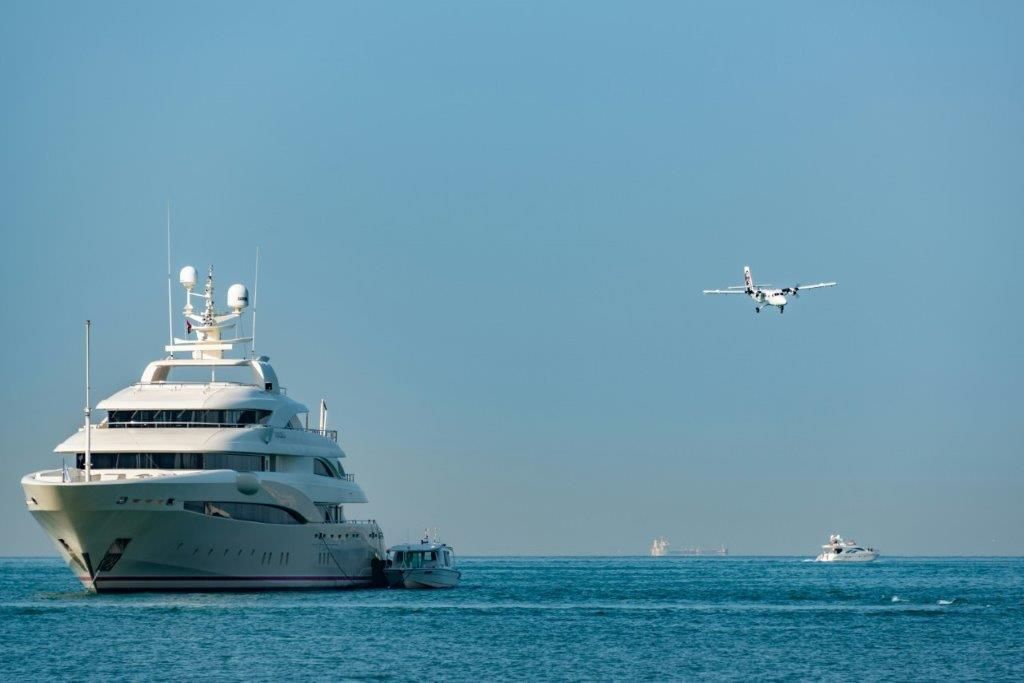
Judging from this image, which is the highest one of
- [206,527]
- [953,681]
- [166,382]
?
[166,382]

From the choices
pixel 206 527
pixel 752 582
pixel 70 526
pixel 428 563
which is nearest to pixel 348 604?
pixel 206 527

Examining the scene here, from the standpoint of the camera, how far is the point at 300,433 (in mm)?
92938

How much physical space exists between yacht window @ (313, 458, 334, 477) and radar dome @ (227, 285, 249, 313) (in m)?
9.86

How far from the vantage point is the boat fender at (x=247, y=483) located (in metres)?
84.6

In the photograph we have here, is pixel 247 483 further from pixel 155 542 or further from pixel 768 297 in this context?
pixel 768 297

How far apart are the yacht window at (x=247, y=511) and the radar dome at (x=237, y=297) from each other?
14.0 m

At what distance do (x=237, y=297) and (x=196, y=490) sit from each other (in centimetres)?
1750

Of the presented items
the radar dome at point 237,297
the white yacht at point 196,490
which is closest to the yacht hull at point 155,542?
the white yacht at point 196,490

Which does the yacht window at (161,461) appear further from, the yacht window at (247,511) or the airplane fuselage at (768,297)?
the airplane fuselage at (768,297)

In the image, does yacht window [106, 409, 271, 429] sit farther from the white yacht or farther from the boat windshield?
the boat windshield

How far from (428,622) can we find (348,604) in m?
8.22

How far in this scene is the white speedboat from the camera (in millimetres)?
104750

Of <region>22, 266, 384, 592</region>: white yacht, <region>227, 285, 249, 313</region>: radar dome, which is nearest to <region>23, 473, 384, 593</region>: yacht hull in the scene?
<region>22, 266, 384, 592</region>: white yacht

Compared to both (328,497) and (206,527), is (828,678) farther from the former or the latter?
(328,497)
